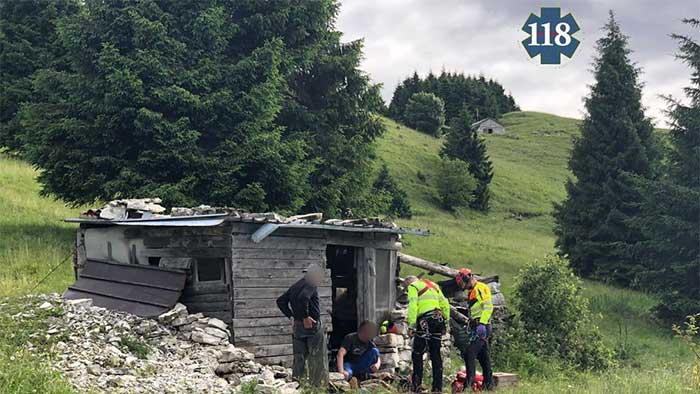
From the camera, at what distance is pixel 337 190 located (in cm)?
2028

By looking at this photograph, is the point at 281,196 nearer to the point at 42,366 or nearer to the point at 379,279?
the point at 379,279

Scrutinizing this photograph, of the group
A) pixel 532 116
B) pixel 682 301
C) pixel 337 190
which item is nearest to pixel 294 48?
pixel 337 190

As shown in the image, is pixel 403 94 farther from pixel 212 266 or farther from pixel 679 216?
pixel 212 266

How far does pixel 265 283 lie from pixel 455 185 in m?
34.8

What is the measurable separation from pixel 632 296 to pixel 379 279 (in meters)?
14.3

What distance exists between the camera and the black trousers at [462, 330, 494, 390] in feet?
35.8

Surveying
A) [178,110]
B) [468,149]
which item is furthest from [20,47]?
[468,149]

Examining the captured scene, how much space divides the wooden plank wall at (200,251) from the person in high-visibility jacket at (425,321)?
284cm

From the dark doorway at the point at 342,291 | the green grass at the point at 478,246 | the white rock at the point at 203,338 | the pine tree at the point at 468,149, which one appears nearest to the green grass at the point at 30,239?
the green grass at the point at 478,246

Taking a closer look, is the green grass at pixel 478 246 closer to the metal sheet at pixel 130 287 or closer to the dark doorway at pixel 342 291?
the metal sheet at pixel 130 287

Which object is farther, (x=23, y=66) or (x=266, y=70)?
(x=23, y=66)

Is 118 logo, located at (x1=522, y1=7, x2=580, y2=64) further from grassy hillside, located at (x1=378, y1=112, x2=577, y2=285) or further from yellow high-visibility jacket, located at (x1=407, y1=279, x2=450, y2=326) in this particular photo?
grassy hillside, located at (x1=378, y1=112, x2=577, y2=285)

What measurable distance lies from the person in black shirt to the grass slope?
2.50 metres

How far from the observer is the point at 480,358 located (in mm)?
11242
